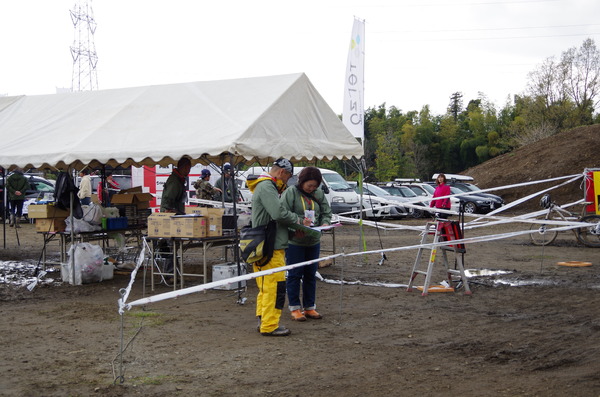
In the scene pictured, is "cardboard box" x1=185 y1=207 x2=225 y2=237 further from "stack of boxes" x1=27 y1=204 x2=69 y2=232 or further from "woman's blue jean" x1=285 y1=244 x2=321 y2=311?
"stack of boxes" x1=27 y1=204 x2=69 y2=232

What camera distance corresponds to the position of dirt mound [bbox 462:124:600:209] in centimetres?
3356

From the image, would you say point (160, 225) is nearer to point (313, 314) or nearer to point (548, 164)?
point (313, 314)

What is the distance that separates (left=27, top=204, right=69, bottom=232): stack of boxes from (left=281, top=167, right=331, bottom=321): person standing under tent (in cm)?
496

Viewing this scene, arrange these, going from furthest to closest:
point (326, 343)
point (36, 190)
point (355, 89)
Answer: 1. point (36, 190)
2. point (355, 89)
3. point (326, 343)

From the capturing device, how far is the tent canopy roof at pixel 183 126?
29.6 ft

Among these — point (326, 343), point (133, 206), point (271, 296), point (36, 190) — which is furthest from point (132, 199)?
point (36, 190)

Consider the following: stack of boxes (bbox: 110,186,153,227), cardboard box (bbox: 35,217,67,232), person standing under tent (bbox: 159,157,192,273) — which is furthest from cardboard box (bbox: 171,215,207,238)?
stack of boxes (bbox: 110,186,153,227)

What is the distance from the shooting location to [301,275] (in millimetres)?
7512

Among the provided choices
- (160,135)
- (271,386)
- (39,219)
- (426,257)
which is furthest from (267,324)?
(426,257)

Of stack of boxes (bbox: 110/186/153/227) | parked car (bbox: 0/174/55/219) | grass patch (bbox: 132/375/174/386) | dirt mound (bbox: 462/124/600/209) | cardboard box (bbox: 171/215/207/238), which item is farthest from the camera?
dirt mound (bbox: 462/124/600/209)

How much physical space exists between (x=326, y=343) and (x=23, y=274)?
7332mm

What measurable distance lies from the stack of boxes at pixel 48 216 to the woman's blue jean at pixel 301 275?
16.3 feet

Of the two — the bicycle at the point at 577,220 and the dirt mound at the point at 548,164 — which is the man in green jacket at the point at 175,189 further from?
the dirt mound at the point at 548,164

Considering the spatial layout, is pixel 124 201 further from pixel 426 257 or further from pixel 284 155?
pixel 426 257
